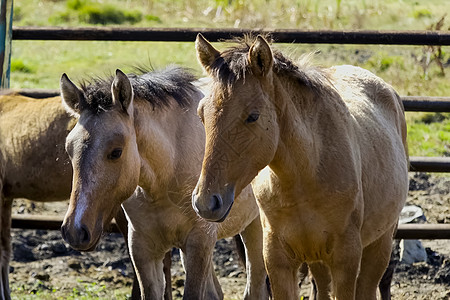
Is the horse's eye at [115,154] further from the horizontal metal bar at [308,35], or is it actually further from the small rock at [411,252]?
the small rock at [411,252]

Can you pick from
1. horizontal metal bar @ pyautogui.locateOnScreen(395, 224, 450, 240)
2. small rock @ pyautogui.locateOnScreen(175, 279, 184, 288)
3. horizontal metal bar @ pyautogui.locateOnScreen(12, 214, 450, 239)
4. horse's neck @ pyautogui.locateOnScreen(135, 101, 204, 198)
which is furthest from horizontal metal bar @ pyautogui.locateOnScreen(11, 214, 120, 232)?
horizontal metal bar @ pyautogui.locateOnScreen(395, 224, 450, 240)

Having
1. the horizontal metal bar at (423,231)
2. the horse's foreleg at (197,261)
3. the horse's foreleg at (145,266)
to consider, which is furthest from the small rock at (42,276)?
the horizontal metal bar at (423,231)

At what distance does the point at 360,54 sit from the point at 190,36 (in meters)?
5.71

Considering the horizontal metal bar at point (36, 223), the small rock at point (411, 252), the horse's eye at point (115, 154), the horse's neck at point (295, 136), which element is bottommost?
the small rock at point (411, 252)

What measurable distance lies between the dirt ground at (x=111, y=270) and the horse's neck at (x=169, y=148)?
1501 mm

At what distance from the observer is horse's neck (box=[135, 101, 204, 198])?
4.48 meters

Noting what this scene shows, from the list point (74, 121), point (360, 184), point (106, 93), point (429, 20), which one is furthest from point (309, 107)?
point (429, 20)

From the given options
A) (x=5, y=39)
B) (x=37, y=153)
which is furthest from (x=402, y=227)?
(x=5, y=39)

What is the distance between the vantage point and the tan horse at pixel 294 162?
341 cm

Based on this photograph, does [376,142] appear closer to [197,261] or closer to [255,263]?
[197,261]

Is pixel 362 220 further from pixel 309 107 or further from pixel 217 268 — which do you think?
pixel 217 268

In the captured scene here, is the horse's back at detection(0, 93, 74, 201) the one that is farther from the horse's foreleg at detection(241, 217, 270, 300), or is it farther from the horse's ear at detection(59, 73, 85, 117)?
the horse's foreleg at detection(241, 217, 270, 300)

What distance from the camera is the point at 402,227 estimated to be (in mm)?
5902

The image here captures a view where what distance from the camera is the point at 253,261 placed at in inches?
211
